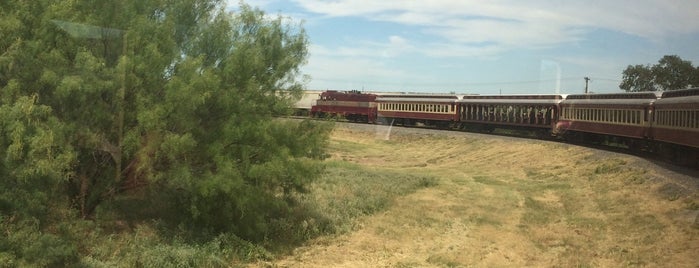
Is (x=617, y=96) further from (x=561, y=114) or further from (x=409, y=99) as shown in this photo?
(x=409, y=99)

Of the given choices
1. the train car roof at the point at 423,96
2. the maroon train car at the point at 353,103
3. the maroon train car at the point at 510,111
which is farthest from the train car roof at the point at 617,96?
the maroon train car at the point at 353,103

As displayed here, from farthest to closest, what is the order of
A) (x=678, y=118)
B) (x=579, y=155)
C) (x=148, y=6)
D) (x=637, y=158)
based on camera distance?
(x=579, y=155) < (x=637, y=158) < (x=678, y=118) < (x=148, y=6)

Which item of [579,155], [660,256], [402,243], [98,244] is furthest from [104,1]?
[579,155]

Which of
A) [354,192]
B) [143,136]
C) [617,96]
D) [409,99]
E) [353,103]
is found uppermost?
[617,96]

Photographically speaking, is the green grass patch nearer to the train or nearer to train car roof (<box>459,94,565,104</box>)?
the train

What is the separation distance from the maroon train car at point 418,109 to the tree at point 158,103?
34.4 meters

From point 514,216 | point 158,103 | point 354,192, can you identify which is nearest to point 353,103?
point 354,192

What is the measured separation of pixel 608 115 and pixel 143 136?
24978 mm

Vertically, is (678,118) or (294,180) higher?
(678,118)

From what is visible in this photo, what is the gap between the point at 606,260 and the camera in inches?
475

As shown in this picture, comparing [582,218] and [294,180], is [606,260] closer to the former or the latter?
[582,218]

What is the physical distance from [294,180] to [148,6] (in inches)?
193

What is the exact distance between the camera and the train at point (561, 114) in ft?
73.2

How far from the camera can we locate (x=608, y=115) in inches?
1206
